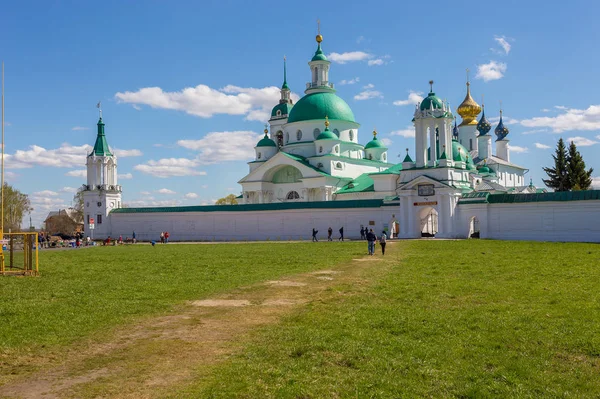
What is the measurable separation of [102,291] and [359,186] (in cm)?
4221

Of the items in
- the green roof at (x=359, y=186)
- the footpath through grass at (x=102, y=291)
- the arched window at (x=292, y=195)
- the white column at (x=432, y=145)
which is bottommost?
the footpath through grass at (x=102, y=291)

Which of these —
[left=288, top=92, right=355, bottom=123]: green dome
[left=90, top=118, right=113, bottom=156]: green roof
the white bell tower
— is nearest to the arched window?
[left=288, top=92, right=355, bottom=123]: green dome

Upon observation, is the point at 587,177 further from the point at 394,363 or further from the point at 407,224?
the point at 394,363

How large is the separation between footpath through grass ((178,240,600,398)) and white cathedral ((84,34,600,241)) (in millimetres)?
26412

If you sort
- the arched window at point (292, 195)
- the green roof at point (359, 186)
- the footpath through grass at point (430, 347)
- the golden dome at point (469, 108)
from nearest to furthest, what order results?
the footpath through grass at point (430, 347) → the green roof at point (359, 186) → the arched window at point (292, 195) → the golden dome at point (469, 108)

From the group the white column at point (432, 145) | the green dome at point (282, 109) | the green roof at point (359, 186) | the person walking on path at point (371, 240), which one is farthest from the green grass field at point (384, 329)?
the green dome at point (282, 109)

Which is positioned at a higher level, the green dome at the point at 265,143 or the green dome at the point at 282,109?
the green dome at the point at 282,109

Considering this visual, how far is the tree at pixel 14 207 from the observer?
244 ft

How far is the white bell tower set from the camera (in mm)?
56906

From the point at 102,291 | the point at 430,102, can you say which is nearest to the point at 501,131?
the point at 430,102

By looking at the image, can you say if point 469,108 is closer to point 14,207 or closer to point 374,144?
point 374,144

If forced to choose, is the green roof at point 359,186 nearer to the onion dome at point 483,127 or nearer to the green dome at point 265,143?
the green dome at point 265,143

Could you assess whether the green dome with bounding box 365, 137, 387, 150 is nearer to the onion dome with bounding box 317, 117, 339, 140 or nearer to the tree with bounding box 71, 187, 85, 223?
the onion dome with bounding box 317, 117, 339, 140

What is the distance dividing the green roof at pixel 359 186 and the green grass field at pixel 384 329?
3603cm
